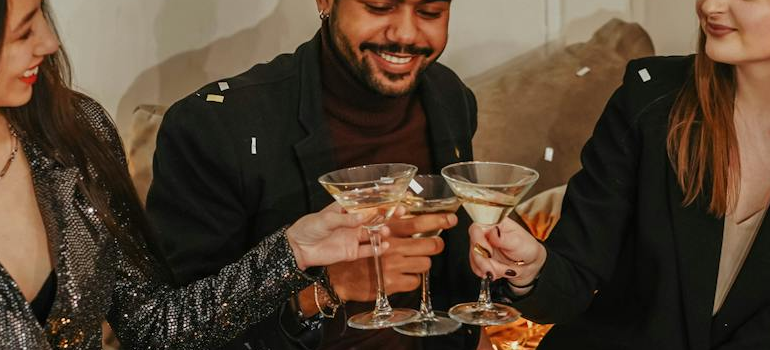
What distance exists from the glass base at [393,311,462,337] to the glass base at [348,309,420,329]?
36 mm

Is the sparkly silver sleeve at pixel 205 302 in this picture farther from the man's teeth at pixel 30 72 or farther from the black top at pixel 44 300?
the man's teeth at pixel 30 72

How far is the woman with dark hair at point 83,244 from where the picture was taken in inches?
69.3

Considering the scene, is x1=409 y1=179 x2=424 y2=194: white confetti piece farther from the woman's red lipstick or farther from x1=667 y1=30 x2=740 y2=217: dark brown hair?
the woman's red lipstick

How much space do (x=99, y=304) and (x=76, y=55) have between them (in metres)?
1.02

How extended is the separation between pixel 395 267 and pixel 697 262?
0.65 metres

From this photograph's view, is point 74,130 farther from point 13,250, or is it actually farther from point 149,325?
point 149,325

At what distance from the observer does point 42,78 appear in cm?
187

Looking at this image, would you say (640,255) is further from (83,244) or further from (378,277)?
(83,244)

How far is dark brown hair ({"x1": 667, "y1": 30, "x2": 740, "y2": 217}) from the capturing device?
2.23m

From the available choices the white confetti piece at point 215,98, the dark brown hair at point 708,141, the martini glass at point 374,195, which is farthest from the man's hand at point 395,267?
the dark brown hair at point 708,141

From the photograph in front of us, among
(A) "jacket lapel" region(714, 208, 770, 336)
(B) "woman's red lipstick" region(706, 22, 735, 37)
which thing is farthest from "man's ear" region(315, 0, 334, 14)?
(A) "jacket lapel" region(714, 208, 770, 336)

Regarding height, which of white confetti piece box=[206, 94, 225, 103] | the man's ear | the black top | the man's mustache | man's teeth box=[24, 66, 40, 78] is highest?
the man's ear

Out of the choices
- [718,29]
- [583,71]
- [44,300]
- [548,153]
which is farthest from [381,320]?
[583,71]

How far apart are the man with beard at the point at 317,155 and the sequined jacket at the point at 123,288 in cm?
16
